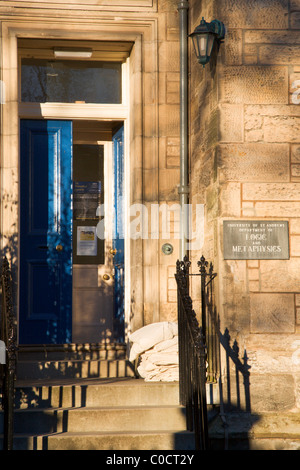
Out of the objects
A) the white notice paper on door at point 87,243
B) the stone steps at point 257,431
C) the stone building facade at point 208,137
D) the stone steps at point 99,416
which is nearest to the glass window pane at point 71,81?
the stone building facade at point 208,137

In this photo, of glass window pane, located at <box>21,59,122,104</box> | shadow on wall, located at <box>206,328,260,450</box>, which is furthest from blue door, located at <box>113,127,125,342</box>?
shadow on wall, located at <box>206,328,260,450</box>

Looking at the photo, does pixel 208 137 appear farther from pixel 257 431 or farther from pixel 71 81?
pixel 257 431

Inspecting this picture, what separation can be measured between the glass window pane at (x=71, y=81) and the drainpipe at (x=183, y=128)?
876mm

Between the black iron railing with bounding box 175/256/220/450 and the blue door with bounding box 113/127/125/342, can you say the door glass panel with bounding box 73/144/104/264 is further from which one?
the black iron railing with bounding box 175/256/220/450

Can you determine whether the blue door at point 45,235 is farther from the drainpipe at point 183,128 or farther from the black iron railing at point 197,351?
the black iron railing at point 197,351

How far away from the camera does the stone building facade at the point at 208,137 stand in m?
5.84

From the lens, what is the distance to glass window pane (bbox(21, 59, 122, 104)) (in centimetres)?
740

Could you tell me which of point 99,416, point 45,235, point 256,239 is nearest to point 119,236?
point 45,235

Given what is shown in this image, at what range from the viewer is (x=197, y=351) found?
4906 mm

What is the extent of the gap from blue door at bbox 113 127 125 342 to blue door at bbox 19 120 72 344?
0.55m

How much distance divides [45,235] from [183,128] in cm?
178

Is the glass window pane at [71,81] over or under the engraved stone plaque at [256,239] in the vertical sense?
over
